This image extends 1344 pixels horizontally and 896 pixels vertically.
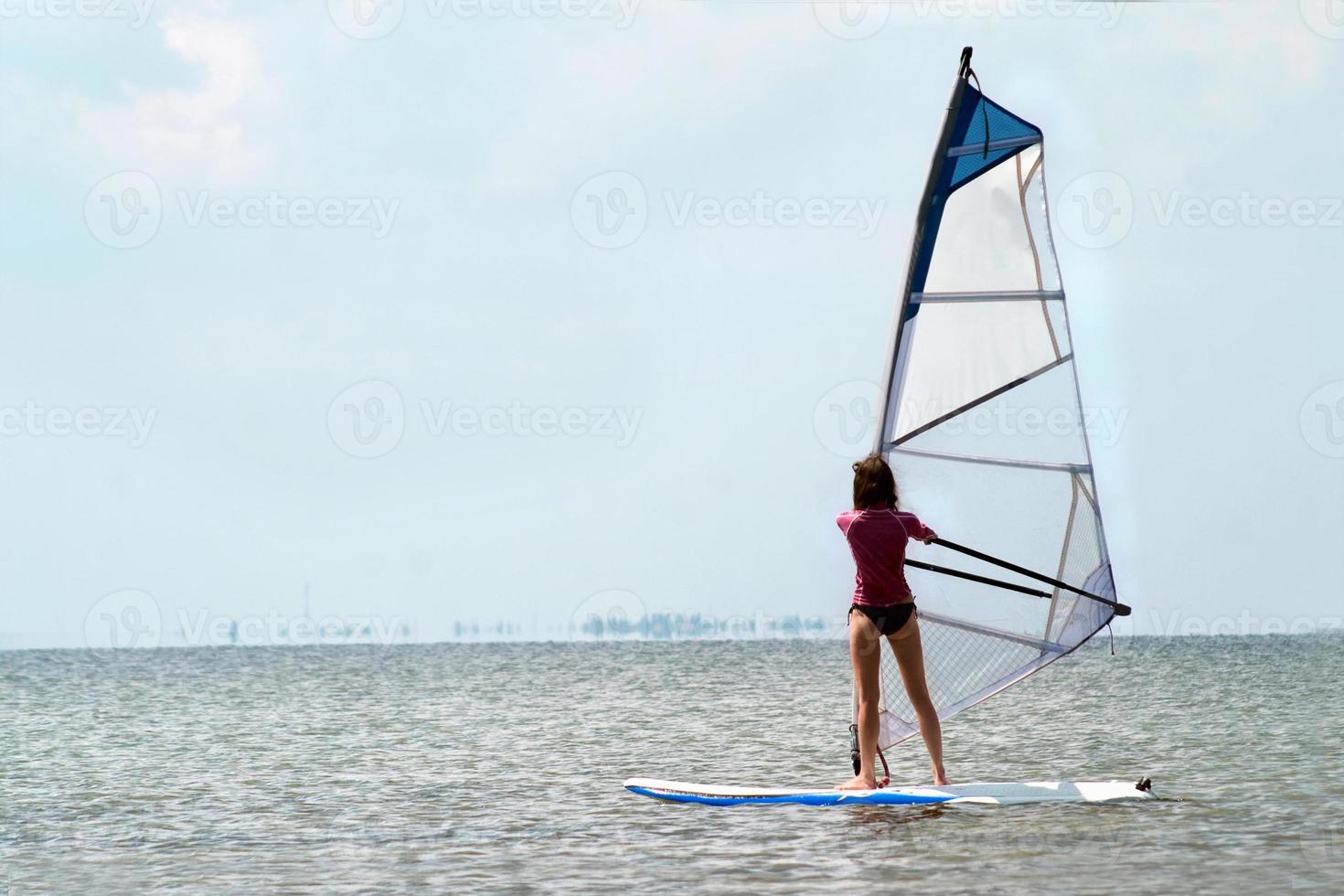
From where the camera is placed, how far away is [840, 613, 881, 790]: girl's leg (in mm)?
7184

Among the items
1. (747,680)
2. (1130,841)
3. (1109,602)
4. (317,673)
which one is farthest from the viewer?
(317,673)

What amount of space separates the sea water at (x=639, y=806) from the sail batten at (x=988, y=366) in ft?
4.40

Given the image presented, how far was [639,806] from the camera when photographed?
Answer: 8.66 meters

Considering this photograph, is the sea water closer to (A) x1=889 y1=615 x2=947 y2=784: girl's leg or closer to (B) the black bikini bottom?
(A) x1=889 y1=615 x2=947 y2=784: girl's leg

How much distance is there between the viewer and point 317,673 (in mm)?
49344

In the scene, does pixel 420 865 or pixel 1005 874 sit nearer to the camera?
pixel 1005 874

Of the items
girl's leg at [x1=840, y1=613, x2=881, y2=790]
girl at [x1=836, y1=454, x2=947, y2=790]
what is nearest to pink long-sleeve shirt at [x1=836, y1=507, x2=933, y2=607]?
girl at [x1=836, y1=454, x2=947, y2=790]

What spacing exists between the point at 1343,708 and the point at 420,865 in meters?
16.5

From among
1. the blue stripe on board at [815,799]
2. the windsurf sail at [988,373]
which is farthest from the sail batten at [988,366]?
the blue stripe on board at [815,799]

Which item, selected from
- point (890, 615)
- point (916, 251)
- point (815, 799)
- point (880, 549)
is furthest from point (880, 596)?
point (916, 251)

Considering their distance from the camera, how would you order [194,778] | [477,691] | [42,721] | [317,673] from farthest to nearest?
[317,673]
[477,691]
[42,721]
[194,778]

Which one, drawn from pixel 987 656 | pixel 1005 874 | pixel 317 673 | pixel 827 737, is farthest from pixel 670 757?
pixel 317 673

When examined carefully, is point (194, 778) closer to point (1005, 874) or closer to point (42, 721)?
point (1005, 874)

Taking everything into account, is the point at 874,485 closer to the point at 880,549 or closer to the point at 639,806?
the point at 880,549
